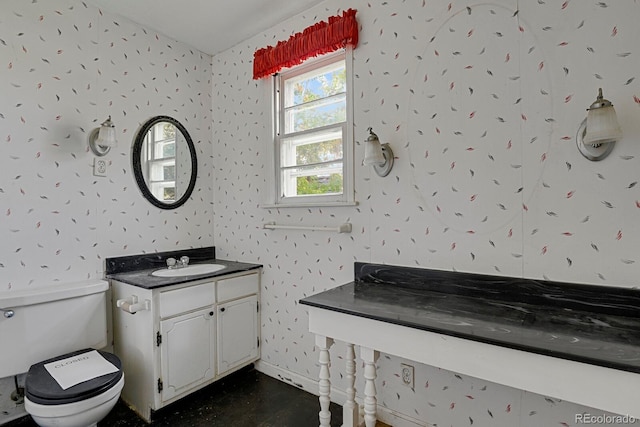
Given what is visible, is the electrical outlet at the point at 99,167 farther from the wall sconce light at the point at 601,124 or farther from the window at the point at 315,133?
the wall sconce light at the point at 601,124

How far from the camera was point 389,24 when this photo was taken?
71.3 inches

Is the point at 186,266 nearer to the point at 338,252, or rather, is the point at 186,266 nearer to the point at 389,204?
the point at 338,252

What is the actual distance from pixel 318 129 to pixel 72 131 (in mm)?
1517

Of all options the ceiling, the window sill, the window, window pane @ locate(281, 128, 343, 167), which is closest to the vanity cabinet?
the window sill

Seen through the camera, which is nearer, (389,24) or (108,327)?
(389,24)

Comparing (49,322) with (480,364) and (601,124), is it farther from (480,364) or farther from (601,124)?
(601,124)

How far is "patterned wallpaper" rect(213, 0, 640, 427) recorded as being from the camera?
4.25ft

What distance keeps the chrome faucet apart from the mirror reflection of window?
456 millimetres

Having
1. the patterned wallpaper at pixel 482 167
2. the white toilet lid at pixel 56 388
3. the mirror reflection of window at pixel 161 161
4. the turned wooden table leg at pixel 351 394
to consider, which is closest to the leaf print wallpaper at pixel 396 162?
the patterned wallpaper at pixel 482 167

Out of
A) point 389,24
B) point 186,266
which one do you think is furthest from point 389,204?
point 186,266

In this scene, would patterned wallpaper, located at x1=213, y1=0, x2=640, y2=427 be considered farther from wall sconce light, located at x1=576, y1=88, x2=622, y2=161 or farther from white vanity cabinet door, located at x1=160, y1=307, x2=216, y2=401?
white vanity cabinet door, located at x1=160, y1=307, x2=216, y2=401

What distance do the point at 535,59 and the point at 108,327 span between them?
2.79 meters

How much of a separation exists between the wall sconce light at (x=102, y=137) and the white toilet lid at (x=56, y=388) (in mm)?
1251

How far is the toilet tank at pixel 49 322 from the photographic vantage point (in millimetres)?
1622
